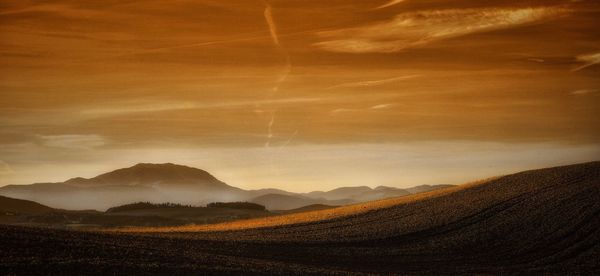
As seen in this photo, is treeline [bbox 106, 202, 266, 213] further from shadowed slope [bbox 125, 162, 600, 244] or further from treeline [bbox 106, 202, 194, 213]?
shadowed slope [bbox 125, 162, 600, 244]

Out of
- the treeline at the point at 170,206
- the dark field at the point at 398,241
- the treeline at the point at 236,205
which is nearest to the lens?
the dark field at the point at 398,241

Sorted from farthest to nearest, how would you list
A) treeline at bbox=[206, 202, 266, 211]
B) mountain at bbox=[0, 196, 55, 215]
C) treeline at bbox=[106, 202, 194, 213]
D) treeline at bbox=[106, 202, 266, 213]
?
mountain at bbox=[0, 196, 55, 215]
treeline at bbox=[206, 202, 266, 211]
treeline at bbox=[106, 202, 266, 213]
treeline at bbox=[106, 202, 194, 213]

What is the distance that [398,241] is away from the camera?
36531mm

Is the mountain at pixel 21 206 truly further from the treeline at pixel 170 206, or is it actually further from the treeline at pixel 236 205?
the treeline at pixel 236 205

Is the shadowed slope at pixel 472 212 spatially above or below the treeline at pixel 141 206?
below

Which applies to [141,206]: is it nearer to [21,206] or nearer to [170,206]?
[170,206]

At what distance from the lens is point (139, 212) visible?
65.4 meters

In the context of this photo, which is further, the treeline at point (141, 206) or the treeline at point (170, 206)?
the treeline at point (170, 206)

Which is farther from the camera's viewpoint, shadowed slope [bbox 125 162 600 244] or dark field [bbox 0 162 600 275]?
shadowed slope [bbox 125 162 600 244]

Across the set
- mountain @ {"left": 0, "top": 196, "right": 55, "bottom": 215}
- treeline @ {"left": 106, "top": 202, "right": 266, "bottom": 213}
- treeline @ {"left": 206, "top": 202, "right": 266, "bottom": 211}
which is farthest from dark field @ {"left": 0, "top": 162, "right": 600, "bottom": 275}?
mountain @ {"left": 0, "top": 196, "right": 55, "bottom": 215}

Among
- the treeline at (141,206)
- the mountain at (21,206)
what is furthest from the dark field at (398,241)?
the mountain at (21,206)

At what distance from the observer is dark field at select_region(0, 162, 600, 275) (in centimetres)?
2378

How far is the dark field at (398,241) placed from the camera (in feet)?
78.0

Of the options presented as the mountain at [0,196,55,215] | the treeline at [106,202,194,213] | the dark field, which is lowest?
the dark field
